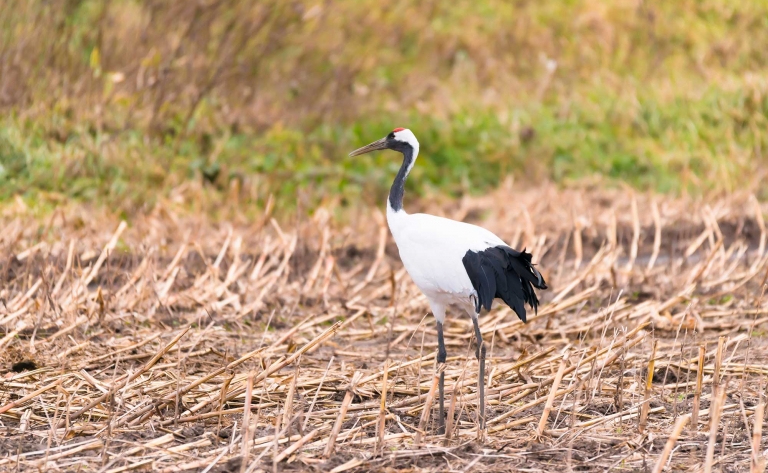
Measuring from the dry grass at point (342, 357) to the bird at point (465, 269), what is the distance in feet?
0.93

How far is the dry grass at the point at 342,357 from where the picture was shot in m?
3.32

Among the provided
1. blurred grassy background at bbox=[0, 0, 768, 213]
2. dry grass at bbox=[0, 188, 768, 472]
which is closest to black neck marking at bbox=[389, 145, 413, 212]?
A: dry grass at bbox=[0, 188, 768, 472]

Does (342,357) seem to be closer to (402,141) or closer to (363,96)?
(402,141)

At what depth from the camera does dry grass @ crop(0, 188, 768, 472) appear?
3322 millimetres

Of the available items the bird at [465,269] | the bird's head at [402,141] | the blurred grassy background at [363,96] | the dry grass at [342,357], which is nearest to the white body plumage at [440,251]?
the bird at [465,269]

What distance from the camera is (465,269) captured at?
3949 mm

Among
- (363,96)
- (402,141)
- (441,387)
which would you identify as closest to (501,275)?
(441,387)

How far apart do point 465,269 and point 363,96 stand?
7.34 m

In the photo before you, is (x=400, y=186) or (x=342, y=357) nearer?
(x=400, y=186)

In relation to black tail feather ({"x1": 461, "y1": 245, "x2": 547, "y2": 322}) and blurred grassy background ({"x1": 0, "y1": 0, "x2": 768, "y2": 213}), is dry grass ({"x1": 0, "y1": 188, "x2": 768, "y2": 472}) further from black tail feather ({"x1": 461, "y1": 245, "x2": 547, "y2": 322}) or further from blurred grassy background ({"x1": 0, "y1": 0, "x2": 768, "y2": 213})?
blurred grassy background ({"x1": 0, "y1": 0, "x2": 768, "y2": 213})

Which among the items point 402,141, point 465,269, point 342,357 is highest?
point 402,141

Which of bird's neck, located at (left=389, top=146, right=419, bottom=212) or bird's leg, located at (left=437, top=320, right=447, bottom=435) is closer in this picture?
bird's leg, located at (left=437, top=320, right=447, bottom=435)

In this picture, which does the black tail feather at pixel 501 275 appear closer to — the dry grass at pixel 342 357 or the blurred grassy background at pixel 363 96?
the dry grass at pixel 342 357

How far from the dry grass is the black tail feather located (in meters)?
0.38
